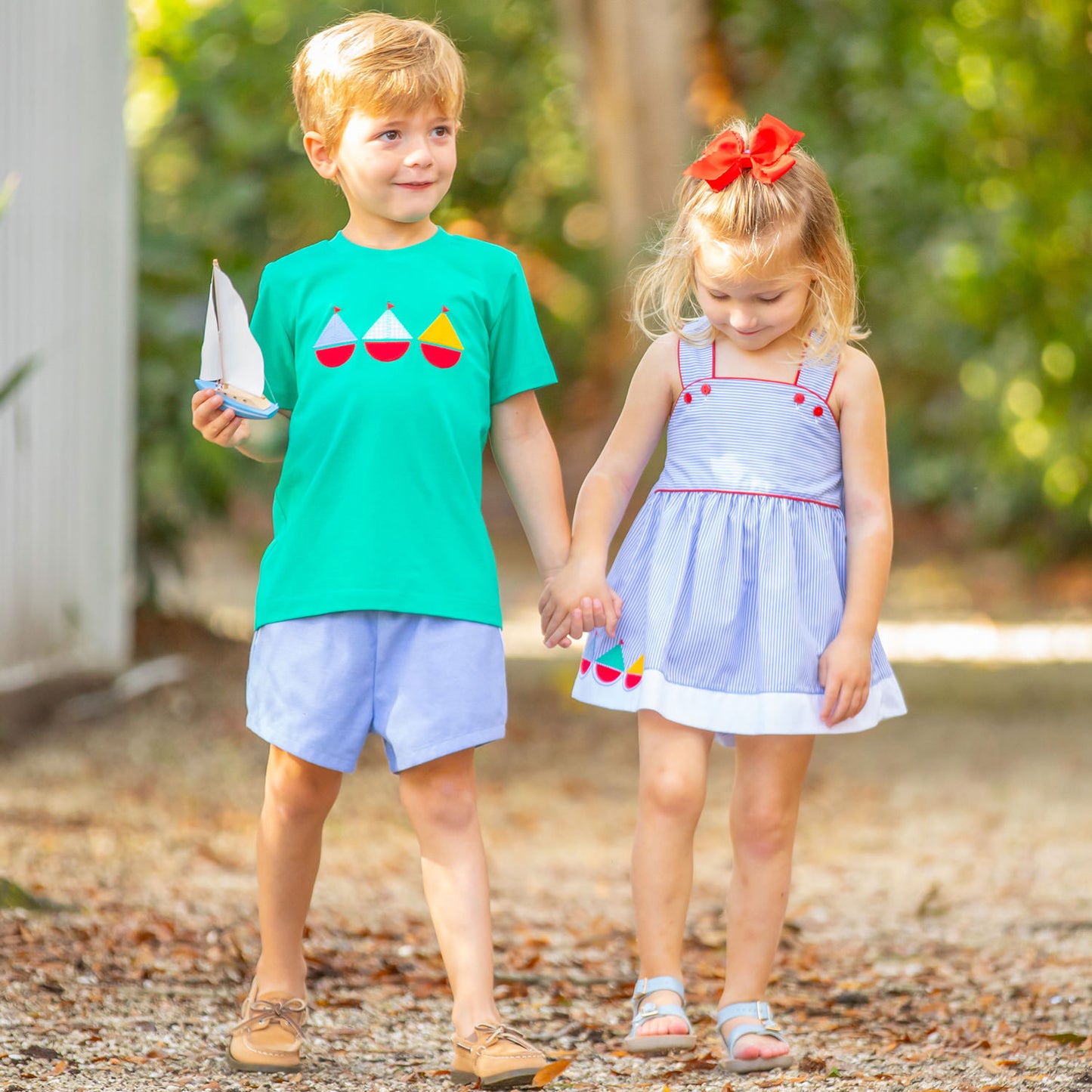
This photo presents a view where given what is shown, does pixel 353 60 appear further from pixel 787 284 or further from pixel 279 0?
pixel 279 0

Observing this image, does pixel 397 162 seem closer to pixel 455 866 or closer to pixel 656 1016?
pixel 455 866

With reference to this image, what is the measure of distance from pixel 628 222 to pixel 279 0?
5.71 m

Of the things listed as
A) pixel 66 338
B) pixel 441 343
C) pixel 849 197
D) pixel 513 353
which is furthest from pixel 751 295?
pixel 849 197

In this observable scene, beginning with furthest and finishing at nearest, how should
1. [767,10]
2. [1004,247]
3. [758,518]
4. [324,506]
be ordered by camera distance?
[767,10], [1004,247], [758,518], [324,506]

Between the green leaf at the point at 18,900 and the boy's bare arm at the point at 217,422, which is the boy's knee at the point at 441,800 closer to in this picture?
the boy's bare arm at the point at 217,422

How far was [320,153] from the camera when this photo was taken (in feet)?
7.61

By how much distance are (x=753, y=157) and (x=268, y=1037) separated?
1.53 metres

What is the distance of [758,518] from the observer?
2.38m

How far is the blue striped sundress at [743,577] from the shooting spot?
92.7 inches

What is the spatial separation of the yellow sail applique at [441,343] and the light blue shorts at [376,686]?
37 centimetres

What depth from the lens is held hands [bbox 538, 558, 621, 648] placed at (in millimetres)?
2334

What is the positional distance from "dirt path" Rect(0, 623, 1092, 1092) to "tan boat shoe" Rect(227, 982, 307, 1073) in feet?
0.13

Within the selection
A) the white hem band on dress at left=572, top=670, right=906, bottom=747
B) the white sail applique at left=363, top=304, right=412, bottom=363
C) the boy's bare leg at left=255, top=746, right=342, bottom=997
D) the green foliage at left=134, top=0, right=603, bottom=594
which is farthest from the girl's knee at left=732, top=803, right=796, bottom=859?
the green foliage at left=134, top=0, right=603, bottom=594

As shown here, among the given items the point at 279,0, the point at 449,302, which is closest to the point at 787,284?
the point at 449,302
